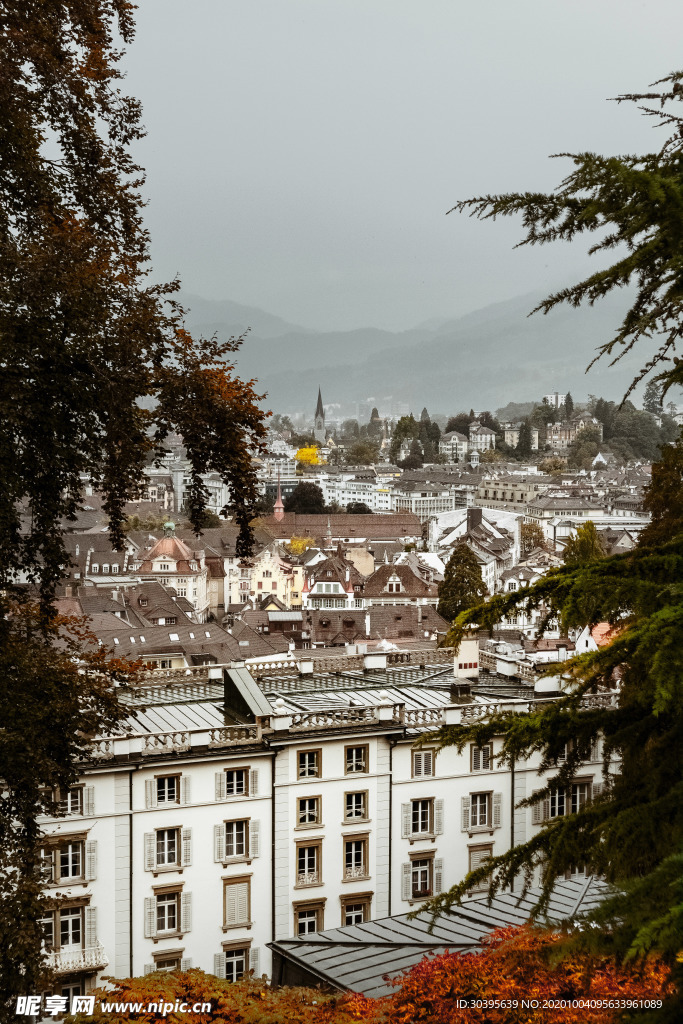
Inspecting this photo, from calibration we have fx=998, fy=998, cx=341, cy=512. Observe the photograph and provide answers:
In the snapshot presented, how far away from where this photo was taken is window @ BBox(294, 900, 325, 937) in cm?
1564

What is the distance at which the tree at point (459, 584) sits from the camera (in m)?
53.7

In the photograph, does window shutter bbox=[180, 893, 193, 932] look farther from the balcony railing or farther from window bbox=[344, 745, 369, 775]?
window bbox=[344, 745, 369, 775]

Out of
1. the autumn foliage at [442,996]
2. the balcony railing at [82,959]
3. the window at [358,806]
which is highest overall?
the autumn foliage at [442,996]

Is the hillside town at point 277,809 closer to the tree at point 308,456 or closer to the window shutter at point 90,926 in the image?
the window shutter at point 90,926

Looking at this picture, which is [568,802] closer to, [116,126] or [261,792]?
[261,792]

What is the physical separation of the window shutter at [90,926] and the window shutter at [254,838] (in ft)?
8.09

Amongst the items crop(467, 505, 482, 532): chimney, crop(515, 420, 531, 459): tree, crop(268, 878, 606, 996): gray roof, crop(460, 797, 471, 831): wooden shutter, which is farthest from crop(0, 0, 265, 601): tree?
crop(515, 420, 531, 459): tree

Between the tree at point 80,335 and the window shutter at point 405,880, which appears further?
the window shutter at point 405,880

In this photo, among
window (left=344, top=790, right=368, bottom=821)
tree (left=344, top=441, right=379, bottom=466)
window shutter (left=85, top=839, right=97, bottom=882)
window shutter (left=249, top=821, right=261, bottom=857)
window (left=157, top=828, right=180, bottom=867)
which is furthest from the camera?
tree (left=344, top=441, right=379, bottom=466)

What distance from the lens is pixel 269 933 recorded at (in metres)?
15.4

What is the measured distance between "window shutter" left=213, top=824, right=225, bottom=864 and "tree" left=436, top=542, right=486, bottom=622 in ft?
124

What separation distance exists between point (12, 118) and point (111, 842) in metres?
10.7

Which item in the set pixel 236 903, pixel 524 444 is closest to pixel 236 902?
pixel 236 903

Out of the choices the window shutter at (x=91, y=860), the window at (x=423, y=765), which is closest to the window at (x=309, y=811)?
the window at (x=423, y=765)
